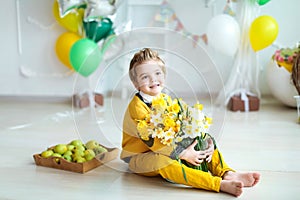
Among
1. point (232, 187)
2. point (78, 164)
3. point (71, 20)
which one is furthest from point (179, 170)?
point (71, 20)

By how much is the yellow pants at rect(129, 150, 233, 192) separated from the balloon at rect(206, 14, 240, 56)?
1.30m

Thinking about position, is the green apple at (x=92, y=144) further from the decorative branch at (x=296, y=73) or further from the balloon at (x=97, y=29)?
the decorative branch at (x=296, y=73)

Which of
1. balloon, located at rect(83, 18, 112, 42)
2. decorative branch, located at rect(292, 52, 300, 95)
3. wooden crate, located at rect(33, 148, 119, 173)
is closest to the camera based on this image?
wooden crate, located at rect(33, 148, 119, 173)

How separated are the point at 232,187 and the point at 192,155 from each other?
0.60ft

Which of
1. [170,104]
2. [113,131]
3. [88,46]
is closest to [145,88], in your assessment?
[170,104]

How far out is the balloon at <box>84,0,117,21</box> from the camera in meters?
2.94

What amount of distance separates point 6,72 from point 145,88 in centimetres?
218

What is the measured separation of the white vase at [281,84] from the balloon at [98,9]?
44.6 inches

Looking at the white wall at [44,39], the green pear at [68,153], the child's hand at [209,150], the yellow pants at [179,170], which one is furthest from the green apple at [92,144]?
the white wall at [44,39]

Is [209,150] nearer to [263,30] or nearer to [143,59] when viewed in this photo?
[143,59]

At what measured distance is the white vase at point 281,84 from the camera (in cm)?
299

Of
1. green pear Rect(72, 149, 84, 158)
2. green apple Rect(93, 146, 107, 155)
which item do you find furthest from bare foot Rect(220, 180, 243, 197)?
green pear Rect(72, 149, 84, 158)

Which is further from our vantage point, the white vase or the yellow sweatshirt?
the white vase

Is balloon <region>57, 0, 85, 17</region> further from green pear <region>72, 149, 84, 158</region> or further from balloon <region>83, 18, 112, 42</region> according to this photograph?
green pear <region>72, 149, 84, 158</region>
